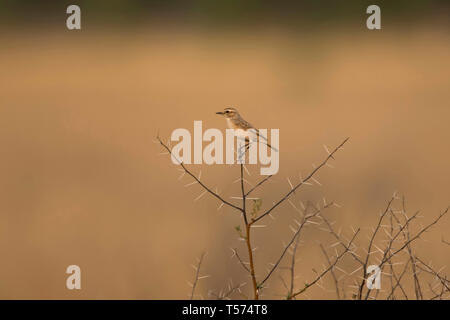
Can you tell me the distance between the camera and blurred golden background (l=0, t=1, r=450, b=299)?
21.4ft

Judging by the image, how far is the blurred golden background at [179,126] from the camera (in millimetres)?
6508

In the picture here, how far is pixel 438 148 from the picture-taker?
26.3 feet

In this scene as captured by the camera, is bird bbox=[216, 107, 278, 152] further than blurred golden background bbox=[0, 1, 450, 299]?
No

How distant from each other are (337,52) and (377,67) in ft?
2.31

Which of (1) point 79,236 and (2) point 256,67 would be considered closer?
(1) point 79,236

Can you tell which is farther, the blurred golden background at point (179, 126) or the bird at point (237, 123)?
the blurred golden background at point (179, 126)

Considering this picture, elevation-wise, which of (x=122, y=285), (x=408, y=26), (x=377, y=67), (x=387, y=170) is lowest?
(x=122, y=285)

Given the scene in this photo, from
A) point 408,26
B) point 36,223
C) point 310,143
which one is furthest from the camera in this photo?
point 408,26

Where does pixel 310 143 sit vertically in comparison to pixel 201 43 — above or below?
below

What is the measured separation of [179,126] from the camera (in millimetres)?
7988

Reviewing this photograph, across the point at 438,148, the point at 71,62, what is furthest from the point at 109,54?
the point at 438,148

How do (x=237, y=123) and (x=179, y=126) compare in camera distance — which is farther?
(x=179, y=126)

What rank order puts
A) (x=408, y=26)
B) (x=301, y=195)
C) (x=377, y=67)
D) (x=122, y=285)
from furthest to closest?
(x=408, y=26)
(x=377, y=67)
(x=301, y=195)
(x=122, y=285)

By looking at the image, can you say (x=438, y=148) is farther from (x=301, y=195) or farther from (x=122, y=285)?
(x=122, y=285)
